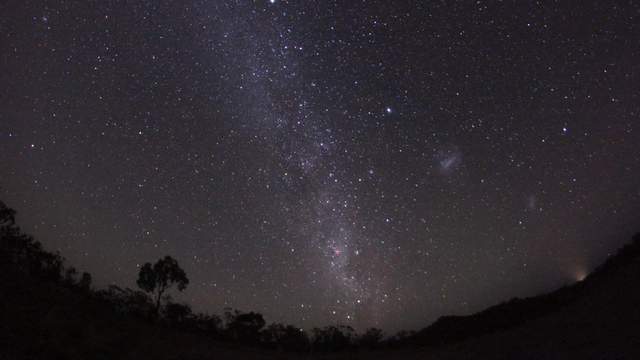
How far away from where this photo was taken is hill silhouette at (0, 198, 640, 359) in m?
13.4

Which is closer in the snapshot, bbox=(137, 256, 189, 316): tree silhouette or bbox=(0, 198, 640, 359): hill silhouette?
bbox=(0, 198, 640, 359): hill silhouette

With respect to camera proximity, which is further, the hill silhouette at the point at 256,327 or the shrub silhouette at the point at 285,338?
the shrub silhouette at the point at 285,338

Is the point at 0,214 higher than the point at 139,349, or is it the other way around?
the point at 0,214

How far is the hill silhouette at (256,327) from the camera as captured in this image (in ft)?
43.8

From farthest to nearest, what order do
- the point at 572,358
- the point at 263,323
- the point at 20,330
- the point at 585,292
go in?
the point at 263,323 → the point at 585,292 → the point at 572,358 → the point at 20,330

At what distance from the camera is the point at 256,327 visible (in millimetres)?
27797

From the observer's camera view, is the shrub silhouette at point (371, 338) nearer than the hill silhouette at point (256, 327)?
No

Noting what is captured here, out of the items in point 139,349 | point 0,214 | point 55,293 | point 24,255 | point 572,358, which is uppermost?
point 0,214

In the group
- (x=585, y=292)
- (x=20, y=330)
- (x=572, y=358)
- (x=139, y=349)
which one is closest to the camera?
(x=20, y=330)

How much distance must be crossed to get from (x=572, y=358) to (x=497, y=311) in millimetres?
11799

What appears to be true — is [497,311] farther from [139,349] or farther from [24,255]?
[24,255]

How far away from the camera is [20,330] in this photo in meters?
12.1

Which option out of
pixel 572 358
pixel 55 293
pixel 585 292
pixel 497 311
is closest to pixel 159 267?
pixel 55 293

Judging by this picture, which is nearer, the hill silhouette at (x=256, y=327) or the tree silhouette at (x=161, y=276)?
the hill silhouette at (x=256, y=327)
